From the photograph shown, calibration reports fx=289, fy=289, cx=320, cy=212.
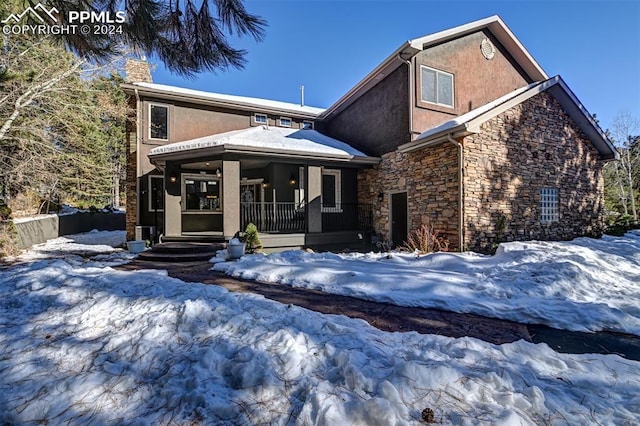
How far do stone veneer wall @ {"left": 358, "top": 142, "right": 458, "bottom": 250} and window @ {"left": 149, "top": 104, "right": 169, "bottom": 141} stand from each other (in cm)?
815

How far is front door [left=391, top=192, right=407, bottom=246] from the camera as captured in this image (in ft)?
32.1

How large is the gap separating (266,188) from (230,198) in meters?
2.87

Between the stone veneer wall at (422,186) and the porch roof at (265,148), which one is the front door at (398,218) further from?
the porch roof at (265,148)

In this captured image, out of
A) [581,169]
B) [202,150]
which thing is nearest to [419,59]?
[581,169]

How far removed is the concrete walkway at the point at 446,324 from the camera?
2891 mm

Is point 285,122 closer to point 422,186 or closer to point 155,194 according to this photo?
point 155,194

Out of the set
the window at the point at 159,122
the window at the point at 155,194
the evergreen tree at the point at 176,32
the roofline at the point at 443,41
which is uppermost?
the roofline at the point at 443,41

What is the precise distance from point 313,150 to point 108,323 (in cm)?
759

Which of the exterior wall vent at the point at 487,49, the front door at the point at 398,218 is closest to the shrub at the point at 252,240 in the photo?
the front door at the point at 398,218

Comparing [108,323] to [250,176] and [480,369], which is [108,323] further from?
[250,176]

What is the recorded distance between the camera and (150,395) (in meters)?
1.97

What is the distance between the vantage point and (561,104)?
952 centimetres

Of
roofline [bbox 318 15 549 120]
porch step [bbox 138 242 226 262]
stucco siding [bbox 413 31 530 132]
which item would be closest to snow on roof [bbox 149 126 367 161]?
roofline [bbox 318 15 549 120]

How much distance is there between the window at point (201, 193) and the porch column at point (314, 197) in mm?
3748
